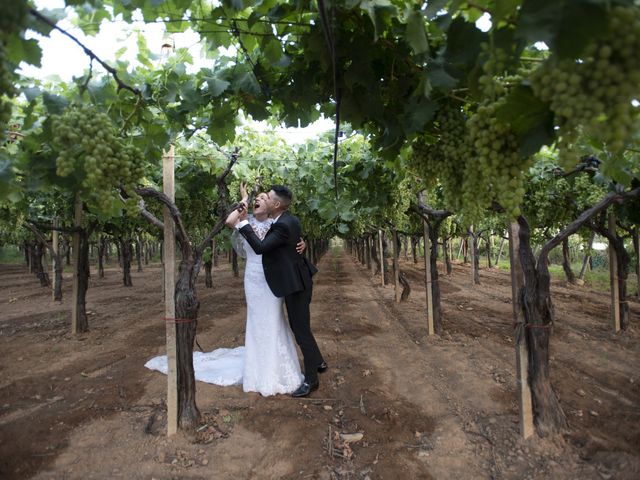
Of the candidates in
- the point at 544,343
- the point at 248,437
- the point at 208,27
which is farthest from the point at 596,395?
the point at 208,27

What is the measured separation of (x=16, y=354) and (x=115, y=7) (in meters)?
6.75

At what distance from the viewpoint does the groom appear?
419cm

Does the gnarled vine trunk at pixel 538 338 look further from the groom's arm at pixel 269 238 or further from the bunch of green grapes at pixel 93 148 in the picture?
the bunch of green grapes at pixel 93 148

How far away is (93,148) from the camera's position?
1621mm

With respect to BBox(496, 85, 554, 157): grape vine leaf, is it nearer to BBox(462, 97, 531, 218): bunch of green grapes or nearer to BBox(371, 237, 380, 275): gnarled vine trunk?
BBox(462, 97, 531, 218): bunch of green grapes

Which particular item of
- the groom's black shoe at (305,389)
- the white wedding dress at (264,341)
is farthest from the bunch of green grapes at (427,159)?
the groom's black shoe at (305,389)

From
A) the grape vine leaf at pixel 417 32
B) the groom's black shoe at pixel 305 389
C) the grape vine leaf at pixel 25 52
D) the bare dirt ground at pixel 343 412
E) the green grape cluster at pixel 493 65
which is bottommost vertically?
the bare dirt ground at pixel 343 412

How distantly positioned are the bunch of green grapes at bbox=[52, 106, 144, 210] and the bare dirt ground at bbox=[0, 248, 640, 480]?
2392 millimetres

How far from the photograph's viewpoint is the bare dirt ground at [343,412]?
122 inches

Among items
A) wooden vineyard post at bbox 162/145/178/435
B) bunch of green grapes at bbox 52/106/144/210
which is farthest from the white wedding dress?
bunch of green grapes at bbox 52/106/144/210

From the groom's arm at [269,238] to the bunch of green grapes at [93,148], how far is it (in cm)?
218

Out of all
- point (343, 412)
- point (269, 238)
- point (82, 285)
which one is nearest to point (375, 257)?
point (82, 285)

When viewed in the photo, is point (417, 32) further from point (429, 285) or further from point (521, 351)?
point (429, 285)

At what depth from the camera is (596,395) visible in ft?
15.0
